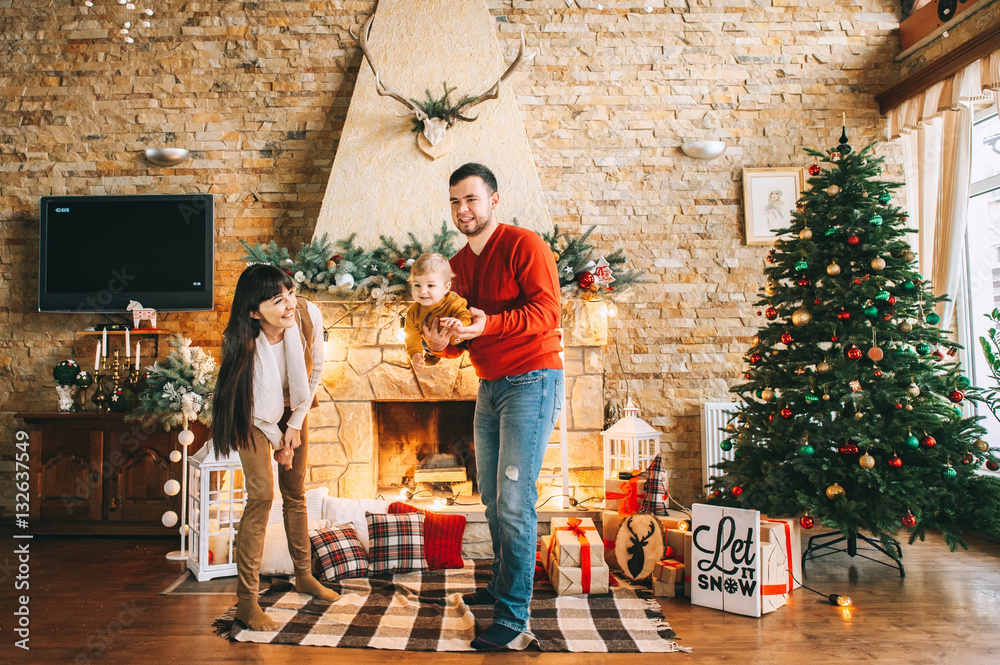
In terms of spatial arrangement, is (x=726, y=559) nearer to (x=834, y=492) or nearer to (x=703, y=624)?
(x=703, y=624)

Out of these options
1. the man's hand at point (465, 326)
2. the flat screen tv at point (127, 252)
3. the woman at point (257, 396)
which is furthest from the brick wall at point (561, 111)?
the man's hand at point (465, 326)

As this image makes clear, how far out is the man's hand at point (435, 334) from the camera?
5.66 feet

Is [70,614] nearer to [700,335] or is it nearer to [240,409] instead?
[240,409]

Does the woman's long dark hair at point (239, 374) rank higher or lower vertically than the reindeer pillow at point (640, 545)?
higher

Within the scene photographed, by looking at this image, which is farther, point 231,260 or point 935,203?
point 231,260

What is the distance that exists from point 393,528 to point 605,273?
5.87ft

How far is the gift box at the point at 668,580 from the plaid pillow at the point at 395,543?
1042 mm

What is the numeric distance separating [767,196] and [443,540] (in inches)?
122

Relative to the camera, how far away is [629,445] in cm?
338

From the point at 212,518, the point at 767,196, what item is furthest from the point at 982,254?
the point at 212,518

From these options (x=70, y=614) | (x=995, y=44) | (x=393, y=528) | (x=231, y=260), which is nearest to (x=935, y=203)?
(x=995, y=44)

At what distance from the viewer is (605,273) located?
11.5 feet

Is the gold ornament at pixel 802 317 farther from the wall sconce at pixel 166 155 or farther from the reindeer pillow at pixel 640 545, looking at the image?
the wall sconce at pixel 166 155

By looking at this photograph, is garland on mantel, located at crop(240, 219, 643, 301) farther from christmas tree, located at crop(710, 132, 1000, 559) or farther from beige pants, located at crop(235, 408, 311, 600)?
beige pants, located at crop(235, 408, 311, 600)
